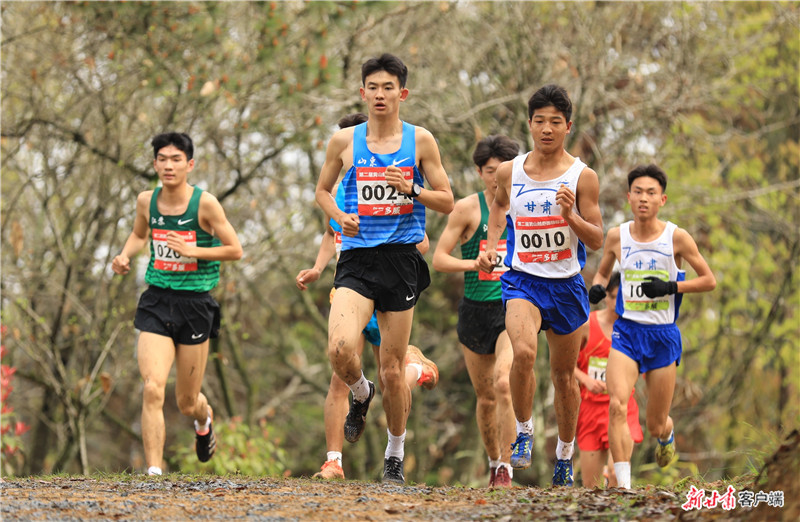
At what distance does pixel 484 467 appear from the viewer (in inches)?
659

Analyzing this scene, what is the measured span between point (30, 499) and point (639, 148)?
38.0 feet

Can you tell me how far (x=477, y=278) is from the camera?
25.5ft

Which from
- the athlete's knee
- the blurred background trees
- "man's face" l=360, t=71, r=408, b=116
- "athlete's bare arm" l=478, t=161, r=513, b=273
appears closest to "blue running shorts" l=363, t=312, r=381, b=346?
"athlete's bare arm" l=478, t=161, r=513, b=273

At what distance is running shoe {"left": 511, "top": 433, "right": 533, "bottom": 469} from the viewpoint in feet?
22.2

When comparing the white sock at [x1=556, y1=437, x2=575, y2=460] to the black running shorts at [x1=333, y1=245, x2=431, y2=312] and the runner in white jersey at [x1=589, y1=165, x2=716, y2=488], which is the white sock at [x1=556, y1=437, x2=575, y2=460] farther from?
the black running shorts at [x1=333, y1=245, x2=431, y2=312]

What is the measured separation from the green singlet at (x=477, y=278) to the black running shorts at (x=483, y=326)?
2.5 inches

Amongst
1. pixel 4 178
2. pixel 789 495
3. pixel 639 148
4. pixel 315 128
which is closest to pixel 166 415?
pixel 4 178

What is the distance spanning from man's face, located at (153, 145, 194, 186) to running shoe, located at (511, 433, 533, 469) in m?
3.25

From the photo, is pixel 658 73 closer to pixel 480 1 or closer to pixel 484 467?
pixel 480 1

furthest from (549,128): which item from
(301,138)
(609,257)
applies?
(301,138)

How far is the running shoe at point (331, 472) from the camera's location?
285 inches

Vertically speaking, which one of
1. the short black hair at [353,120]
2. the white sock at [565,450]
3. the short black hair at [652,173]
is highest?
the short black hair at [353,120]

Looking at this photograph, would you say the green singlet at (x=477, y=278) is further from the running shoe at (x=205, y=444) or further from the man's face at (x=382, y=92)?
the running shoe at (x=205, y=444)

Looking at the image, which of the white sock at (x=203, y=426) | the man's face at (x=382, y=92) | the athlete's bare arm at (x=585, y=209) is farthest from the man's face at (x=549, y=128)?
the white sock at (x=203, y=426)
